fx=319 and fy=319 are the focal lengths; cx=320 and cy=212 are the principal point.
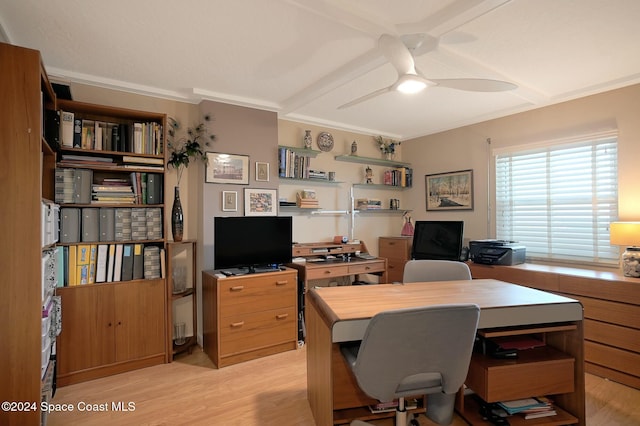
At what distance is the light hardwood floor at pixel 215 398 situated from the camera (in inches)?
80.8

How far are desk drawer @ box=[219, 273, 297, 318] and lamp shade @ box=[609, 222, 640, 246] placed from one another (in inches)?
111

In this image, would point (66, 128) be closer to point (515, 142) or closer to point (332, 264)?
point (332, 264)

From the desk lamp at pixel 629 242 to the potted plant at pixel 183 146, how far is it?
12.2 ft

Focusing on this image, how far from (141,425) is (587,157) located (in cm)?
439

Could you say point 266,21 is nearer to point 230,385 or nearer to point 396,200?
point 230,385

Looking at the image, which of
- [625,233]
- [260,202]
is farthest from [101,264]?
[625,233]

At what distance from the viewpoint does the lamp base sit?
2629mm

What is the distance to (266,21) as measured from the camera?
198 cm

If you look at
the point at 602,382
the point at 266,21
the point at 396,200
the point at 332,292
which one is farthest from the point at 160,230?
the point at 602,382

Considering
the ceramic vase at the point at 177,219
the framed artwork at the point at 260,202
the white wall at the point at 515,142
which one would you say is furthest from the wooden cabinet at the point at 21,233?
the white wall at the point at 515,142

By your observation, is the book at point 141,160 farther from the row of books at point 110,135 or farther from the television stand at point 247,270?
the television stand at point 247,270

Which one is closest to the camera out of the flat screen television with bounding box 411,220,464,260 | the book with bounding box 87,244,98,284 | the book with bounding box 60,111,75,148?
the book with bounding box 60,111,75,148

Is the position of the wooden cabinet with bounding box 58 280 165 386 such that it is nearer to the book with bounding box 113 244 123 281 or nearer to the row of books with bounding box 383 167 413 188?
the book with bounding box 113 244 123 281

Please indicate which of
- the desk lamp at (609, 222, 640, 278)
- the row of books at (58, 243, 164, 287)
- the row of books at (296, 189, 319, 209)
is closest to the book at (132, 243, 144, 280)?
the row of books at (58, 243, 164, 287)
